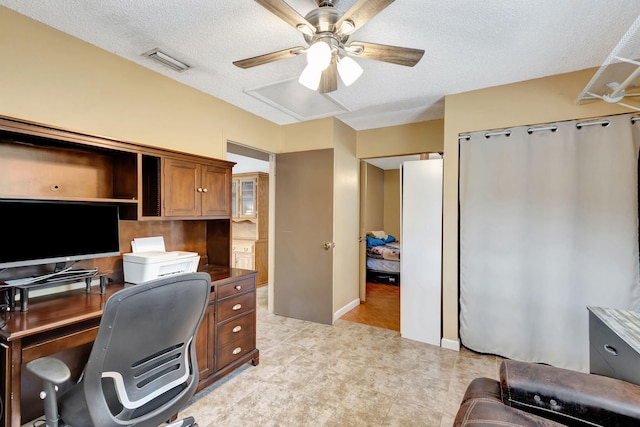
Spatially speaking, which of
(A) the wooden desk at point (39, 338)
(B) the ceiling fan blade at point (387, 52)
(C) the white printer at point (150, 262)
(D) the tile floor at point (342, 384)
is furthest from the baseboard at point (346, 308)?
(B) the ceiling fan blade at point (387, 52)

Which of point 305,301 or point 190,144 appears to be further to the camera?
point 305,301

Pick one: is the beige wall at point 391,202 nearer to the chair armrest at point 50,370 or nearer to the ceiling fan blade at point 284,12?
the ceiling fan blade at point 284,12

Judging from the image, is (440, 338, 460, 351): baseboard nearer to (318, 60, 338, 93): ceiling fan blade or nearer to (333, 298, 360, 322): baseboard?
(333, 298, 360, 322): baseboard

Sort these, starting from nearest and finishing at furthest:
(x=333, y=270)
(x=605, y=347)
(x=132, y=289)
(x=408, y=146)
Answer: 1. (x=132, y=289)
2. (x=605, y=347)
3. (x=333, y=270)
4. (x=408, y=146)

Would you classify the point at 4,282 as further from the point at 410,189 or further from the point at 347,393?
the point at 410,189

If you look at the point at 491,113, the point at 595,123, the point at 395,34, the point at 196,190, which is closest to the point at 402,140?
the point at 491,113

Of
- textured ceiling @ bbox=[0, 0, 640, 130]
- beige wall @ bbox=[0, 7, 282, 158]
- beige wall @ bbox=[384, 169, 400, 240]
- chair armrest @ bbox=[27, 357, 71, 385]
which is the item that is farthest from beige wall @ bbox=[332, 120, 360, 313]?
beige wall @ bbox=[384, 169, 400, 240]

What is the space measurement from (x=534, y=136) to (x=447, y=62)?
42.6 inches

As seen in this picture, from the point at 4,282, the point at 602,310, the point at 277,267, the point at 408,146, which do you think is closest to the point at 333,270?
the point at 277,267

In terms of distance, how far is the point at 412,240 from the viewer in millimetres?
3148

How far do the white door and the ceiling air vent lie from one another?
2.31 meters

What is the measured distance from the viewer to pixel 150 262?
2.03 m

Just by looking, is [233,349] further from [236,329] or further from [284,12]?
[284,12]

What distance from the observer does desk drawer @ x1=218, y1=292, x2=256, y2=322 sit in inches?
91.0
